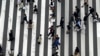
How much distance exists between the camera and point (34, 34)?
120 feet

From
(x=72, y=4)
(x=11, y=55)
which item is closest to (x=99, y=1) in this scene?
(x=72, y=4)

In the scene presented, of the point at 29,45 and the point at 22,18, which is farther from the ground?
the point at 22,18

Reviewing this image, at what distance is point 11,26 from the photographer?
37.2m

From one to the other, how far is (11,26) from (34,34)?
265 centimetres

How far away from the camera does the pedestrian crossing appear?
35281 mm

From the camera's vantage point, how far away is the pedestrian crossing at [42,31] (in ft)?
116

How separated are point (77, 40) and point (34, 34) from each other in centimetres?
443

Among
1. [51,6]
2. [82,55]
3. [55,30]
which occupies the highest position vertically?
[51,6]

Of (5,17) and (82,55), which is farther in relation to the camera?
(5,17)

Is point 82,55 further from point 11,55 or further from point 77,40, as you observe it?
point 11,55

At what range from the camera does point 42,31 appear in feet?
120

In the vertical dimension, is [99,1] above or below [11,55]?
above

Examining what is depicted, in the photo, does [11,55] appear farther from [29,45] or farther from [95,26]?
[95,26]

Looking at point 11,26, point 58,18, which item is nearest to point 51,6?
point 58,18
